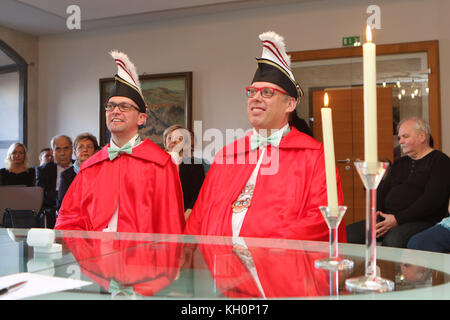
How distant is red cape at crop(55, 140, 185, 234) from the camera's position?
248 centimetres

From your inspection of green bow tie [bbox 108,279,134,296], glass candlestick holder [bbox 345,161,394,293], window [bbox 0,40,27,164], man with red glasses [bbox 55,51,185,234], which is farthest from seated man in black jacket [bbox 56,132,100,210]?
window [bbox 0,40,27,164]

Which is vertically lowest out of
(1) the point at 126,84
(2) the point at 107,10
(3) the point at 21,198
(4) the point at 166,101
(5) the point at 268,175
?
(3) the point at 21,198

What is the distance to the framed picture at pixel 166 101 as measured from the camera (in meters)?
6.99

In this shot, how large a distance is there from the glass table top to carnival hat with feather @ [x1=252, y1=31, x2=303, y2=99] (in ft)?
3.56

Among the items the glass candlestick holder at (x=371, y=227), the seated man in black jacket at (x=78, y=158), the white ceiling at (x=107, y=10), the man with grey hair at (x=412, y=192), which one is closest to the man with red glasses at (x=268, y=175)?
the glass candlestick holder at (x=371, y=227)

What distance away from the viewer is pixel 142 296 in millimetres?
732

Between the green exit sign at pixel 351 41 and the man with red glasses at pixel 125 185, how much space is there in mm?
4129

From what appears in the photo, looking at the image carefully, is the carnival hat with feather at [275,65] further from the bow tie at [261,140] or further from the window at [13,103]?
the window at [13,103]

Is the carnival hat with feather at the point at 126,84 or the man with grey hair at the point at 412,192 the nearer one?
the carnival hat with feather at the point at 126,84

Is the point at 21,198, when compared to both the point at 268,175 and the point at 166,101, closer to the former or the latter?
the point at 268,175

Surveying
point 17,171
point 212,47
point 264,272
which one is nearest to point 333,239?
point 264,272

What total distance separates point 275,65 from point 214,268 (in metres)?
1.51

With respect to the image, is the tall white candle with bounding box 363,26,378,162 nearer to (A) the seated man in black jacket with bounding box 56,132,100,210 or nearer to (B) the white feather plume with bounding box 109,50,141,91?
(B) the white feather plume with bounding box 109,50,141,91

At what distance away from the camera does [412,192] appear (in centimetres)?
352
